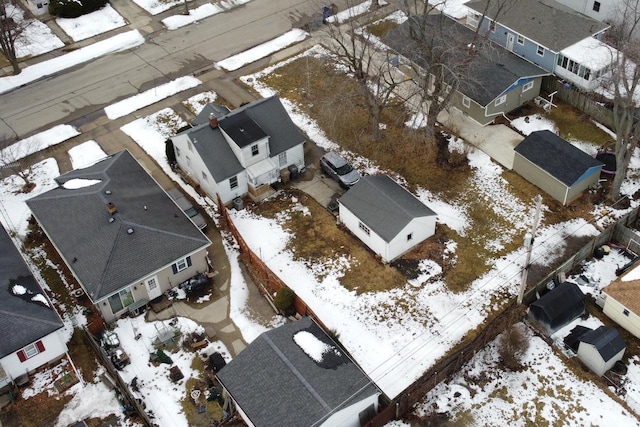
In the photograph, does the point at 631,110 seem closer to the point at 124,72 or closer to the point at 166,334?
the point at 166,334

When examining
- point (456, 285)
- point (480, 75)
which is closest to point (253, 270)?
point (456, 285)

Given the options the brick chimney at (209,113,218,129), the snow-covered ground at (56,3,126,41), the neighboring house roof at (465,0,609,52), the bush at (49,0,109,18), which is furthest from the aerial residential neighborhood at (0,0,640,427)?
the bush at (49,0,109,18)

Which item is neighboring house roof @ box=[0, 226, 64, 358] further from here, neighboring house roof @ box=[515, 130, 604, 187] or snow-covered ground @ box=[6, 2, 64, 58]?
neighboring house roof @ box=[515, 130, 604, 187]

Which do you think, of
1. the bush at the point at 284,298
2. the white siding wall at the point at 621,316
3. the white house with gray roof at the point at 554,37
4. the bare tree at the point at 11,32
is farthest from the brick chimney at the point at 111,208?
the white house with gray roof at the point at 554,37

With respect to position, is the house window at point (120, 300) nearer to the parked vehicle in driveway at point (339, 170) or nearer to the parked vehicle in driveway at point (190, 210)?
the parked vehicle in driveway at point (190, 210)

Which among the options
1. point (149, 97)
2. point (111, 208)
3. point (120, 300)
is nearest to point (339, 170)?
point (111, 208)

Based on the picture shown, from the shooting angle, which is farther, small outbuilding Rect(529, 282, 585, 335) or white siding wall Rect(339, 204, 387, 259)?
white siding wall Rect(339, 204, 387, 259)
